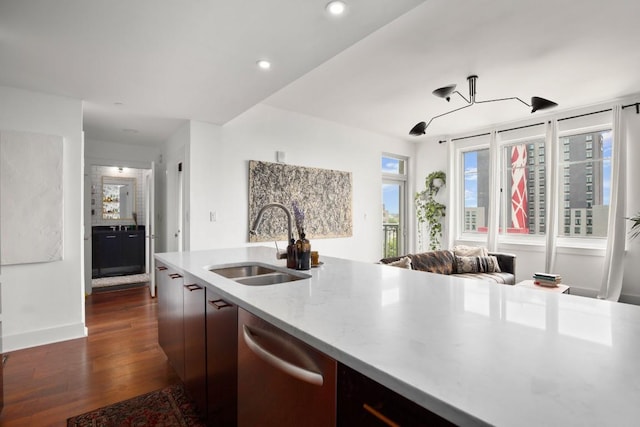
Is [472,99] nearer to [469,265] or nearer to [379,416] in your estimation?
[469,265]

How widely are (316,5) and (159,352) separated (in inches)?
112

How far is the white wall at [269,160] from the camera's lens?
3941 millimetres

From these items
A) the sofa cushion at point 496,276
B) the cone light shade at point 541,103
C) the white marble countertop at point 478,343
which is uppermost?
the cone light shade at point 541,103

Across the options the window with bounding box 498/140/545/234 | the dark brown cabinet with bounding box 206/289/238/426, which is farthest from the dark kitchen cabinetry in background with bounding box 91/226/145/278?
the window with bounding box 498/140/545/234

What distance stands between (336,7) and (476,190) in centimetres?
502

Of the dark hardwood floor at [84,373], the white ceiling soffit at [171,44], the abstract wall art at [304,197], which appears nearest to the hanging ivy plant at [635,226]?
the abstract wall art at [304,197]

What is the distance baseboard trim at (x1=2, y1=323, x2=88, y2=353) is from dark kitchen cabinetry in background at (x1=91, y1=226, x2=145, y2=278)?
10.8 ft

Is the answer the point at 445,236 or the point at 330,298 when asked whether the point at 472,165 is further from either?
the point at 330,298

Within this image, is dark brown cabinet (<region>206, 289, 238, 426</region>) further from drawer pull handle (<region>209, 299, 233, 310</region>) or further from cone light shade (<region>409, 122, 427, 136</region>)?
cone light shade (<region>409, 122, 427, 136</region>)

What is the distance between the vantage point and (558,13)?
2404mm

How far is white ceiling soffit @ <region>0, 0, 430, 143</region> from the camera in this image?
5.87 ft

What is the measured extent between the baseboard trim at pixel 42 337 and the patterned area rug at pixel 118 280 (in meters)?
2.36

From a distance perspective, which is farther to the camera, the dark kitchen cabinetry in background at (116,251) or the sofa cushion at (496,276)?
the dark kitchen cabinetry in background at (116,251)

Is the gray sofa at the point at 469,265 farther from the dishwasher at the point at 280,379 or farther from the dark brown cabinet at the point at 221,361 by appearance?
the dishwasher at the point at 280,379
